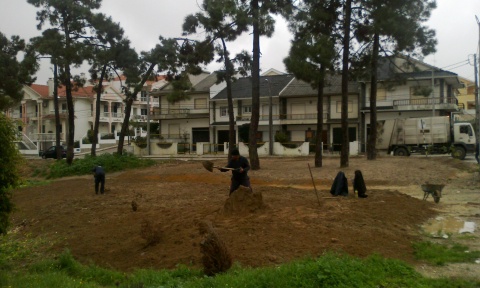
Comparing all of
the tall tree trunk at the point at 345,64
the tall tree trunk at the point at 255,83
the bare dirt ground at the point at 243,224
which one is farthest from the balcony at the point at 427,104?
the bare dirt ground at the point at 243,224

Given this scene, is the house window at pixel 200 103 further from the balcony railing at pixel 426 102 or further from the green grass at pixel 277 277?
the green grass at pixel 277 277

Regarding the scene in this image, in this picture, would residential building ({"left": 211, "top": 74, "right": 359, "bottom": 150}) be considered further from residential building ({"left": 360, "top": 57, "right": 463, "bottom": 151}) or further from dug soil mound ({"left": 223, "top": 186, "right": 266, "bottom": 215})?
dug soil mound ({"left": 223, "top": 186, "right": 266, "bottom": 215})

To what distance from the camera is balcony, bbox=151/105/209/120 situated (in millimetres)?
60344

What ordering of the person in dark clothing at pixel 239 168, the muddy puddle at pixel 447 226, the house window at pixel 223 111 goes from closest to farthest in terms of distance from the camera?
1. the muddy puddle at pixel 447 226
2. the person in dark clothing at pixel 239 168
3. the house window at pixel 223 111

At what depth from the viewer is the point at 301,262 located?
7266 millimetres

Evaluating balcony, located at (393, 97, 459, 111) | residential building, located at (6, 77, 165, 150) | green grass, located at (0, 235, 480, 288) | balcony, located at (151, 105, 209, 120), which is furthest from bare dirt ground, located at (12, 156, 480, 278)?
residential building, located at (6, 77, 165, 150)

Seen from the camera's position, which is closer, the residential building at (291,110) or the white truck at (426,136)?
the white truck at (426,136)

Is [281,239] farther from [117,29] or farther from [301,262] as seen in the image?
[117,29]

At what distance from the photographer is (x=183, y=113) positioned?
199 ft

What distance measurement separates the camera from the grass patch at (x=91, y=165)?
106ft

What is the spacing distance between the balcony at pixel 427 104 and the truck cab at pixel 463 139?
31.6 feet

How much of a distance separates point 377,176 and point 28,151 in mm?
47676

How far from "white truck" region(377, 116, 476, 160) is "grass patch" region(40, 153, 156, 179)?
1943 centimetres

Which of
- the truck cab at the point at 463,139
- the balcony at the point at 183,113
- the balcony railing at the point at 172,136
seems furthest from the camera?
the balcony railing at the point at 172,136
